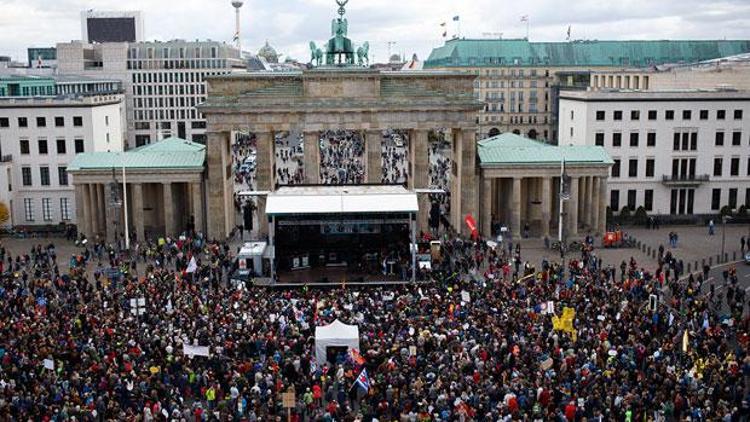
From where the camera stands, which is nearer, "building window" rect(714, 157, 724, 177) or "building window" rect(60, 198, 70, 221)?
"building window" rect(60, 198, 70, 221)

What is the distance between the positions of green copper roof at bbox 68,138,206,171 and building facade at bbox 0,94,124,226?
983cm

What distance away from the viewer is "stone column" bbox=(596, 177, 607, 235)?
3076 inches

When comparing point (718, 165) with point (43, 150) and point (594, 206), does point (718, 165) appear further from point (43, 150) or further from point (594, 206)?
point (43, 150)

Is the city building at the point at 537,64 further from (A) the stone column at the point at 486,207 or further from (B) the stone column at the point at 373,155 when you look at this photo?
(B) the stone column at the point at 373,155

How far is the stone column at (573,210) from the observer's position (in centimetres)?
7731

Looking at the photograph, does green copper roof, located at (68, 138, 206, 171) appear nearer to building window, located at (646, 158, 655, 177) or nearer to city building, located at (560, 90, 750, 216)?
city building, located at (560, 90, 750, 216)

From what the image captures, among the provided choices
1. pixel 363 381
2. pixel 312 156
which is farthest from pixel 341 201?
pixel 363 381

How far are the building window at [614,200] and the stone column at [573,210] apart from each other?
12.4 meters

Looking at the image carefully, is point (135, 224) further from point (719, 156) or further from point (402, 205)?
point (719, 156)

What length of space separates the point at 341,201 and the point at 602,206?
91.4ft

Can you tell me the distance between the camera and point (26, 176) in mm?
86125

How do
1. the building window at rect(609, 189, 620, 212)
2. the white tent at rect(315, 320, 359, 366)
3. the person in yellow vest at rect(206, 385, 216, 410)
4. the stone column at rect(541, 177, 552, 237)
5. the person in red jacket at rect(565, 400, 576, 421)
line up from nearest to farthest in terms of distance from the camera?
Result: the person in red jacket at rect(565, 400, 576, 421) → the person in yellow vest at rect(206, 385, 216, 410) → the white tent at rect(315, 320, 359, 366) → the stone column at rect(541, 177, 552, 237) → the building window at rect(609, 189, 620, 212)

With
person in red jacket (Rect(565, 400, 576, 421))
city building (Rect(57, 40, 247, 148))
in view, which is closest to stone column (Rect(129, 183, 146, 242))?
person in red jacket (Rect(565, 400, 576, 421))

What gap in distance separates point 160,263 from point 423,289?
20694 millimetres
